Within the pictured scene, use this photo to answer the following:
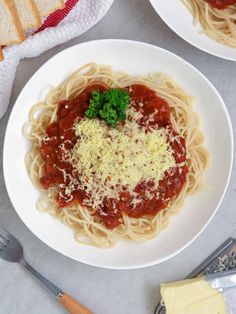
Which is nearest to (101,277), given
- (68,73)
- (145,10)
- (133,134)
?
(133,134)

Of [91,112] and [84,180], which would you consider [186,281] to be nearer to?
[84,180]

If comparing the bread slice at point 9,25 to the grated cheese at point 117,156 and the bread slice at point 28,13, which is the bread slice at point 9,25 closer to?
the bread slice at point 28,13

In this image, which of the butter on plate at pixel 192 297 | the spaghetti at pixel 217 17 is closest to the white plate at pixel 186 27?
the spaghetti at pixel 217 17

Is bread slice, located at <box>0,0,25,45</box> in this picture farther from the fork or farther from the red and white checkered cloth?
the fork

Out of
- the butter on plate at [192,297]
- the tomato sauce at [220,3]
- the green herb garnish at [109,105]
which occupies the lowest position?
the butter on plate at [192,297]

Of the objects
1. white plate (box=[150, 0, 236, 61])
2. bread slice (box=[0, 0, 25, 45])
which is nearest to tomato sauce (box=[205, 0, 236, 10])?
white plate (box=[150, 0, 236, 61])

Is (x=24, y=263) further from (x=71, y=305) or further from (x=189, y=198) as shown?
(x=189, y=198)
